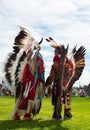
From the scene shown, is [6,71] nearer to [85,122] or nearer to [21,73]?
[21,73]

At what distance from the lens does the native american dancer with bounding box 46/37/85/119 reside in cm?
1411

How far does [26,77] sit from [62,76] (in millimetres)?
1107

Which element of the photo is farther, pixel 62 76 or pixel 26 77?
pixel 62 76

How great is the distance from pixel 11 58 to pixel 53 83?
57.1 inches

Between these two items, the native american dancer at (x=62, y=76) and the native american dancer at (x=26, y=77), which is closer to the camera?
the native american dancer at (x=26, y=77)

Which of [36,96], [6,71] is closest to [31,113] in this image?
[36,96]

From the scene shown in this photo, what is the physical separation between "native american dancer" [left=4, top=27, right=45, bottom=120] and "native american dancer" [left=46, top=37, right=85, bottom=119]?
439mm

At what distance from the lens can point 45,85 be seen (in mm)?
14172

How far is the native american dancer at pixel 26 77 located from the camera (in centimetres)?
1371

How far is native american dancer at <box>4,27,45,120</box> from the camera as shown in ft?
45.0

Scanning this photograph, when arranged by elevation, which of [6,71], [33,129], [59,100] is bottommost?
[33,129]

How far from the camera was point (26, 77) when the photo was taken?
1379cm

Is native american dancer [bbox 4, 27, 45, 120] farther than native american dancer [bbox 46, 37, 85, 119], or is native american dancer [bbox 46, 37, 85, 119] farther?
native american dancer [bbox 46, 37, 85, 119]

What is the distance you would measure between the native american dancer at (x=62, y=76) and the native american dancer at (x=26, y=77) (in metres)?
0.44
